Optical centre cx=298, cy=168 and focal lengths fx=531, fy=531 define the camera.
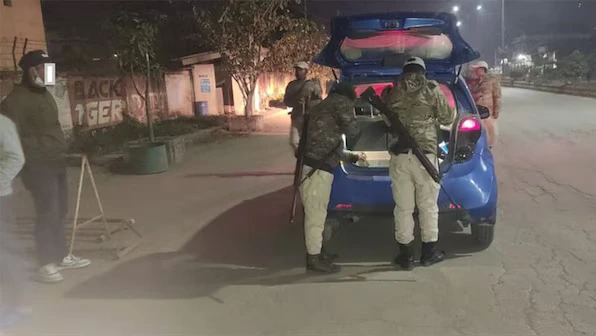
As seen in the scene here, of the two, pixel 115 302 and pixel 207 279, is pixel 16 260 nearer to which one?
pixel 115 302

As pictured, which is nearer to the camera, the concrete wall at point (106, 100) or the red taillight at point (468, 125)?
the red taillight at point (468, 125)

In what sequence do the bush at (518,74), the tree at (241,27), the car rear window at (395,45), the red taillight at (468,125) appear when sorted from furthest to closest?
the bush at (518,74) < the tree at (241,27) < the car rear window at (395,45) < the red taillight at (468,125)

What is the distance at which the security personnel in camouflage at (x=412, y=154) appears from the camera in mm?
4273

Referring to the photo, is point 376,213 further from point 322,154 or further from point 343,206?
point 322,154

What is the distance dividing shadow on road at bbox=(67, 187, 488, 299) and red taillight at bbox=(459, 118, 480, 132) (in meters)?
1.10

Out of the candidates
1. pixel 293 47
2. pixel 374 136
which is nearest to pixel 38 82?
pixel 374 136

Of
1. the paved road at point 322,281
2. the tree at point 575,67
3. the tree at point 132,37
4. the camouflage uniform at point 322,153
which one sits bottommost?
the paved road at point 322,281

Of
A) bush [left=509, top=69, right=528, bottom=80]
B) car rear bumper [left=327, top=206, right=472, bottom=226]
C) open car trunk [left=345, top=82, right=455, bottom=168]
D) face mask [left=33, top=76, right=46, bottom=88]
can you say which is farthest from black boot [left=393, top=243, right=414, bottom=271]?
bush [left=509, top=69, right=528, bottom=80]

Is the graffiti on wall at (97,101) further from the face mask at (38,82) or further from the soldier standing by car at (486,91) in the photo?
the soldier standing by car at (486,91)

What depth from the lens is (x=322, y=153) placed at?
4305 millimetres

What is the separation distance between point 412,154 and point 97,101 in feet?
35.1

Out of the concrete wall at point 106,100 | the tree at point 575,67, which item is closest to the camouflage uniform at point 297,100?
the concrete wall at point 106,100

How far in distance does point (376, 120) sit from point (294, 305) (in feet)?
7.20

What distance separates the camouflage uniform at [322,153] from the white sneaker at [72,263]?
82.8 inches
